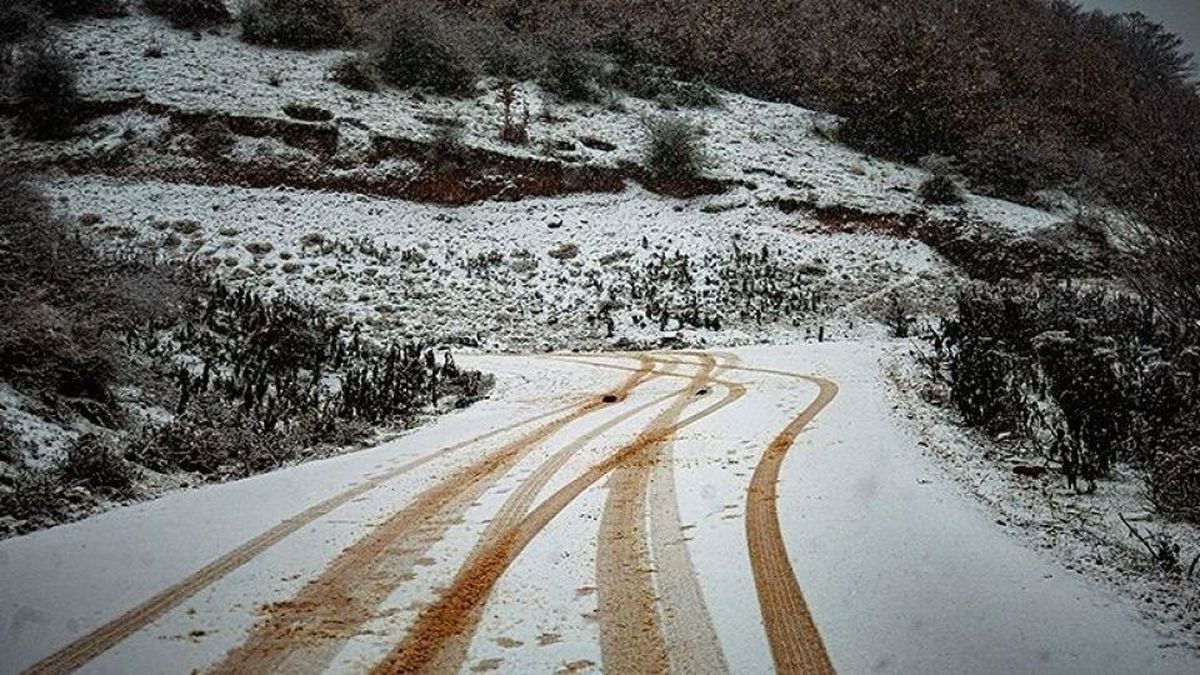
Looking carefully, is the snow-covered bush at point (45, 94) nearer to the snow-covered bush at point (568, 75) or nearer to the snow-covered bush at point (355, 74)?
the snow-covered bush at point (355, 74)

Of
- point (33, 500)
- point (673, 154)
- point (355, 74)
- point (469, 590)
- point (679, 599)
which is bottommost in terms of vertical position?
point (33, 500)

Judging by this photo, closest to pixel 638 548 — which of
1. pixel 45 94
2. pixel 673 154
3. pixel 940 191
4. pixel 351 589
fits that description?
pixel 351 589

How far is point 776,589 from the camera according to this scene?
308cm

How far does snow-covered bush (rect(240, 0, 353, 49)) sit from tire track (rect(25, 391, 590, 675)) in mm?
23753

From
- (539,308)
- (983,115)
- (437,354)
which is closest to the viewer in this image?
(437,354)

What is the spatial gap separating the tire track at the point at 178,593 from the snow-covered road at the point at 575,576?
0.01 metres

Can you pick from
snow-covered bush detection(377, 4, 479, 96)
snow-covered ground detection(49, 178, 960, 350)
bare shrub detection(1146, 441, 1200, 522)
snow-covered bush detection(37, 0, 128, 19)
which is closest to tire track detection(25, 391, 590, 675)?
bare shrub detection(1146, 441, 1200, 522)

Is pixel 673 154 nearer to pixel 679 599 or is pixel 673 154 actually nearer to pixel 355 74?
pixel 355 74

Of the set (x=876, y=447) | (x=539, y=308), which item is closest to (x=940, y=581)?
(x=876, y=447)

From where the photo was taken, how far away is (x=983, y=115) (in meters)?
26.9

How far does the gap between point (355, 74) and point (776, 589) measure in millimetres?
23559

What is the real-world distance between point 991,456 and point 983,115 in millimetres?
26689

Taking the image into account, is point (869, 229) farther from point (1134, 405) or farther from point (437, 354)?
point (1134, 405)

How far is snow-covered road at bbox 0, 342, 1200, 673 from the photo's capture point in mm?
2537
